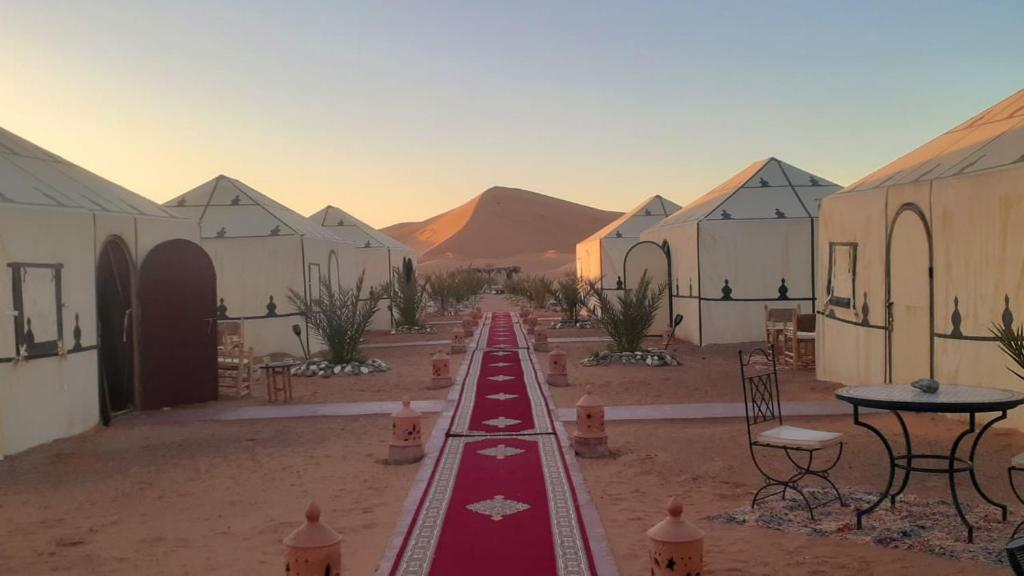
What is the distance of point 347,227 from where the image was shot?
2658 centimetres

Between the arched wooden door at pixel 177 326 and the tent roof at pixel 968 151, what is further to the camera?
the arched wooden door at pixel 177 326

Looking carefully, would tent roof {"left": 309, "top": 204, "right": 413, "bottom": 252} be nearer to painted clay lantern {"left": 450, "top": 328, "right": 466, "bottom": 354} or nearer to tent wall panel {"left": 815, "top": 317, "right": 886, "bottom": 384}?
painted clay lantern {"left": 450, "top": 328, "right": 466, "bottom": 354}

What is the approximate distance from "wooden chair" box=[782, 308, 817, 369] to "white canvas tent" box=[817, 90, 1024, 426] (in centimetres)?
154

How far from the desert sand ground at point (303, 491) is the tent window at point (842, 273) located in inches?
56.2

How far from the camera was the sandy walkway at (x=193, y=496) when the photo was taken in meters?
5.54

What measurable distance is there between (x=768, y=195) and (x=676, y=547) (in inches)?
587

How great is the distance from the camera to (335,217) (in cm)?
2692

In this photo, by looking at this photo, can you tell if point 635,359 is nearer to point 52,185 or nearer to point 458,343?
point 458,343

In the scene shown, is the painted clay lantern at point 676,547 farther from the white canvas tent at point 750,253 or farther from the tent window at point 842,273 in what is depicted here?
the white canvas tent at point 750,253

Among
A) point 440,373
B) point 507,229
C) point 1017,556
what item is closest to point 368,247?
point 440,373

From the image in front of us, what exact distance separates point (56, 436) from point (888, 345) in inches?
377

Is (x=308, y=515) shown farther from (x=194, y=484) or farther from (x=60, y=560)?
(x=194, y=484)

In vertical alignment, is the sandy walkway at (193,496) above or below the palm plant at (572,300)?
below

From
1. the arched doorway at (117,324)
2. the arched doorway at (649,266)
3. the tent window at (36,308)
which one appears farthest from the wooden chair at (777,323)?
the tent window at (36,308)
